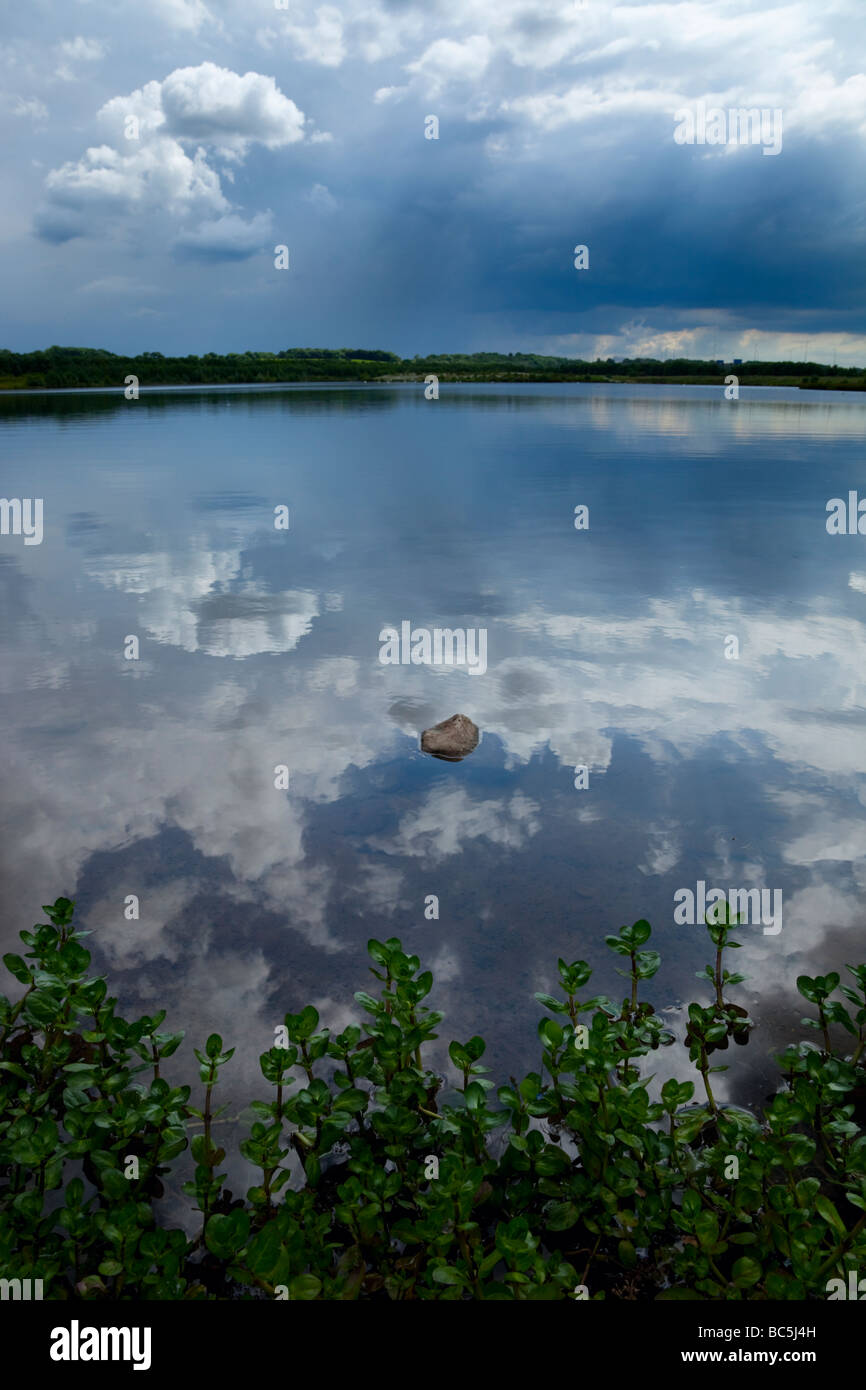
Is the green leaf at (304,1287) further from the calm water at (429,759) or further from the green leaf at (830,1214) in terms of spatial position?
the green leaf at (830,1214)

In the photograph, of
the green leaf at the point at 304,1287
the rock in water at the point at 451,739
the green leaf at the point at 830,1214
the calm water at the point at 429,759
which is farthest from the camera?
the rock in water at the point at 451,739

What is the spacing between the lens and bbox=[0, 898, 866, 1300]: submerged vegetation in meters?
3.77

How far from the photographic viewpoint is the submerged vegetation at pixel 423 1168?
3.77 m

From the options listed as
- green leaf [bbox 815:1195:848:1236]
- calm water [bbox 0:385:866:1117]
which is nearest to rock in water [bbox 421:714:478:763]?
calm water [bbox 0:385:866:1117]

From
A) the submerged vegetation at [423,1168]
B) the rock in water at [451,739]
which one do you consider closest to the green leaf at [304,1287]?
the submerged vegetation at [423,1168]

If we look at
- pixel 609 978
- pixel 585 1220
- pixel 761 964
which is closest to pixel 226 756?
pixel 609 978

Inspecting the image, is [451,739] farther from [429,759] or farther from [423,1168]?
[423,1168]

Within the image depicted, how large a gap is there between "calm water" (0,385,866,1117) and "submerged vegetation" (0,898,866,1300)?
64 cm

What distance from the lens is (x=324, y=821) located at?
826cm

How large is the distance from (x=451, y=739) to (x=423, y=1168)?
217 inches

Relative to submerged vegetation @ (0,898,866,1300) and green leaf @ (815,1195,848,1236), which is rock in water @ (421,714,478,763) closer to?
submerged vegetation @ (0,898,866,1300)

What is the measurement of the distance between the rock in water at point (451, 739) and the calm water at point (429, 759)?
23cm
